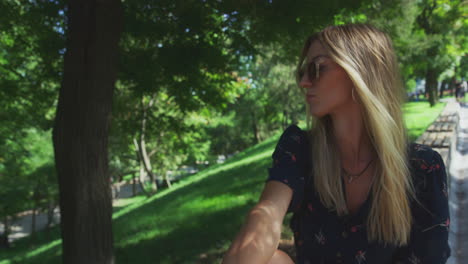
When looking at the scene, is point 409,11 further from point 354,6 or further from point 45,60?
point 45,60

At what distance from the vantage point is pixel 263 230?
146 centimetres

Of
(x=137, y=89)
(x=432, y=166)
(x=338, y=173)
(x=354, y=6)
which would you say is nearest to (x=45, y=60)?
(x=137, y=89)

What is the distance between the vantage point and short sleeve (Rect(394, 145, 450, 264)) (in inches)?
67.1

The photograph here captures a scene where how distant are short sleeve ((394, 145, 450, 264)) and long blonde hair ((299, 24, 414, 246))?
0.16 feet

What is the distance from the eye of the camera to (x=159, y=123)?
6.85m

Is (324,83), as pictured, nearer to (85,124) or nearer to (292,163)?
(292,163)

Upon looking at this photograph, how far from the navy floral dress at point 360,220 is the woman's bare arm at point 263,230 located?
75 millimetres

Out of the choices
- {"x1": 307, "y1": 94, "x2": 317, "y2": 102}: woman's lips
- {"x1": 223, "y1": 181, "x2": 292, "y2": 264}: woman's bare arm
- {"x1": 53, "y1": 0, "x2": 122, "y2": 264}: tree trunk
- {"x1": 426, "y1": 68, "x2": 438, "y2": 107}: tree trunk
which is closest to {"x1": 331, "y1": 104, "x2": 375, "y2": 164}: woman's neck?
{"x1": 307, "y1": 94, "x2": 317, "y2": 102}: woman's lips

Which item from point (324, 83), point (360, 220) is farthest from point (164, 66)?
point (360, 220)

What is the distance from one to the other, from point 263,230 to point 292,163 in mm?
438

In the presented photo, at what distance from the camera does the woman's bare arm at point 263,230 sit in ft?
4.55

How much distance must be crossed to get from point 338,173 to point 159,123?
5.40 metres

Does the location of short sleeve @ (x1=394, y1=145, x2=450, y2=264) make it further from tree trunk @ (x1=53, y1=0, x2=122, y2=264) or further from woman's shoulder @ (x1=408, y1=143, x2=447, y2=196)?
tree trunk @ (x1=53, y1=0, x2=122, y2=264)

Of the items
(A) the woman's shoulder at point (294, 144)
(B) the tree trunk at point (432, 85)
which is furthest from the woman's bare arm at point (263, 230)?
(B) the tree trunk at point (432, 85)
